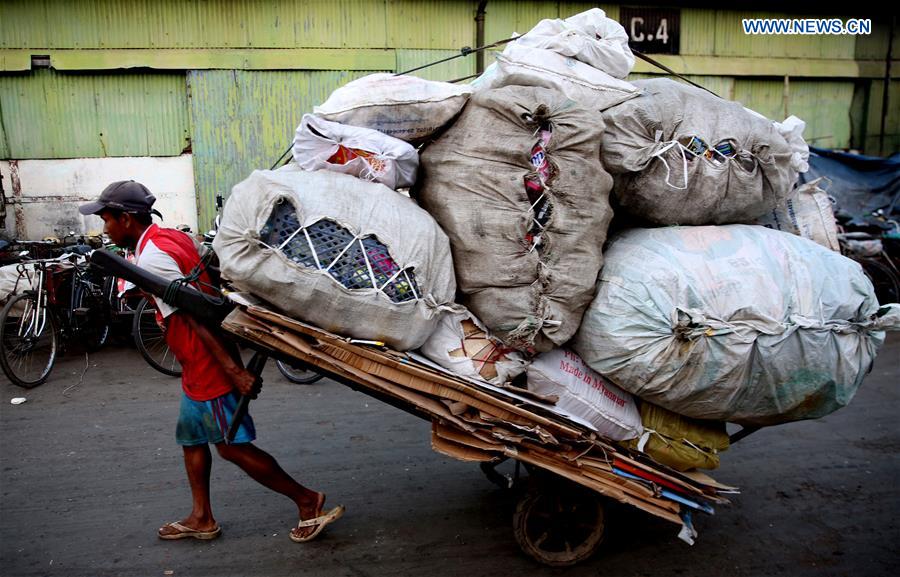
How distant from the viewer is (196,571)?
2.82 metres

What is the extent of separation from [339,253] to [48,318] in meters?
4.30

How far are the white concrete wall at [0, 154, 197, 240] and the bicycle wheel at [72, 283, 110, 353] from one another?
7.18 ft

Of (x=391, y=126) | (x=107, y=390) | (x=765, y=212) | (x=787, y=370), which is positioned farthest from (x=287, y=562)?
(x=107, y=390)

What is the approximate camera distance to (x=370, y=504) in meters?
3.37

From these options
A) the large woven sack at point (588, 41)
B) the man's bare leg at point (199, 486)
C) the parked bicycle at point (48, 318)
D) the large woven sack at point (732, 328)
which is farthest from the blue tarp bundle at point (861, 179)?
the man's bare leg at point (199, 486)

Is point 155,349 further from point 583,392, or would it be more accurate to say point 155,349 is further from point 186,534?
point 583,392

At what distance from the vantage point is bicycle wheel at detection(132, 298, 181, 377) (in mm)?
5418

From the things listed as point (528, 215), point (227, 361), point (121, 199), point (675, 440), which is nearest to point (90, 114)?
point (121, 199)

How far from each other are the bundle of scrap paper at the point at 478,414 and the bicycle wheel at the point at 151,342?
3.49 metres

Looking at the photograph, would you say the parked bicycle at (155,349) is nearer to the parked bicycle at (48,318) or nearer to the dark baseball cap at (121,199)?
the parked bicycle at (48,318)

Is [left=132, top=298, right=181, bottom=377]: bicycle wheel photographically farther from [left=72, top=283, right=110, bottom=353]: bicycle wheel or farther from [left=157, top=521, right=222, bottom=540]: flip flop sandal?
[left=157, top=521, right=222, bottom=540]: flip flop sandal

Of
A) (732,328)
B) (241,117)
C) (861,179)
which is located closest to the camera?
(732,328)

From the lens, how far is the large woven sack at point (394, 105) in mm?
2461

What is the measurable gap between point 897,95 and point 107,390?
37.9ft
